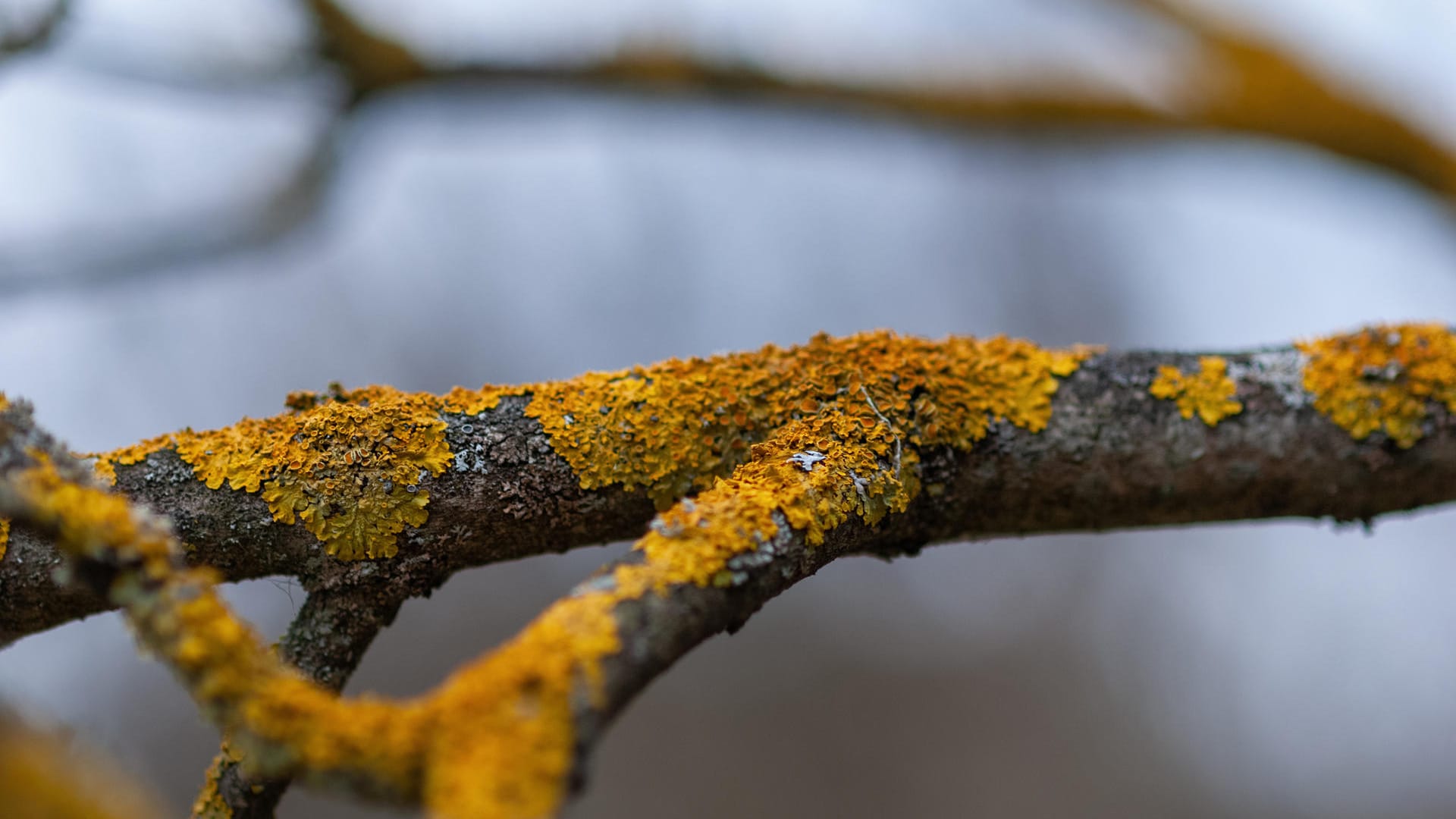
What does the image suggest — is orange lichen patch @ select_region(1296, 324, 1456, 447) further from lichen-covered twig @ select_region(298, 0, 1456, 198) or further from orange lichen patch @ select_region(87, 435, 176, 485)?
lichen-covered twig @ select_region(298, 0, 1456, 198)

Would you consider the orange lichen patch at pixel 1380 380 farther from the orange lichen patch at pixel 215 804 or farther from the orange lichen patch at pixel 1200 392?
the orange lichen patch at pixel 215 804

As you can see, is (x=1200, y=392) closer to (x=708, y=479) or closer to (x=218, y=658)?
(x=708, y=479)

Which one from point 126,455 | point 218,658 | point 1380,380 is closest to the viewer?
point 218,658

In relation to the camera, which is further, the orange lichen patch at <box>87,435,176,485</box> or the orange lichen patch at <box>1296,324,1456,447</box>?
the orange lichen patch at <box>1296,324,1456,447</box>

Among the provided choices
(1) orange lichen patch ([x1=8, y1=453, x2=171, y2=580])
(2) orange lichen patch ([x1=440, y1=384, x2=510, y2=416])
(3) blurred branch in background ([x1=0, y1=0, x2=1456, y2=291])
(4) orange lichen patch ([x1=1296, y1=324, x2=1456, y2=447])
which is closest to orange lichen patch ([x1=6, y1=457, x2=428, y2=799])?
(1) orange lichen patch ([x1=8, y1=453, x2=171, y2=580])

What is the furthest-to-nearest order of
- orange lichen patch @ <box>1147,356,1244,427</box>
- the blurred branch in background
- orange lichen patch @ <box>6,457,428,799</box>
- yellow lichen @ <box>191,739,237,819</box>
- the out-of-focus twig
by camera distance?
the blurred branch in background → the out-of-focus twig → orange lichen patch @ <box>1147,356,1244,427</box> → yellow lichen @ <box>191,739,237,819</box> → orange lichen patch @ <box>6,457,428,799</box>

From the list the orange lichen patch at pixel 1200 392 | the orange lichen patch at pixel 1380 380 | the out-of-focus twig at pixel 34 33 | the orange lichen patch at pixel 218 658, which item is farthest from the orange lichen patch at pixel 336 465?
the out-of-focus twig at pixel 34 33

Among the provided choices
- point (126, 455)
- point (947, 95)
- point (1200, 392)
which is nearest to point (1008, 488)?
point (1200, 392)
